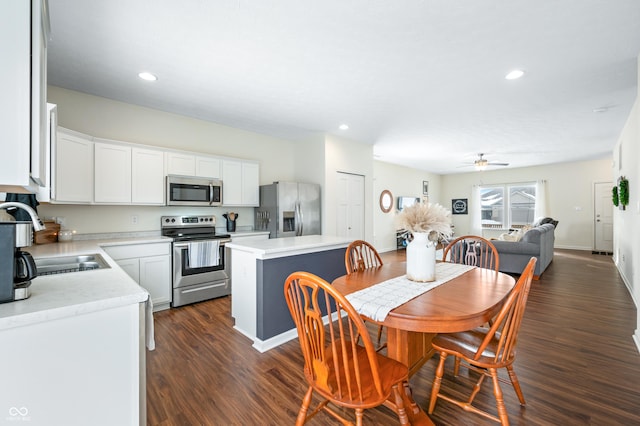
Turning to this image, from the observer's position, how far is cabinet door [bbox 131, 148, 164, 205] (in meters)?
3.51

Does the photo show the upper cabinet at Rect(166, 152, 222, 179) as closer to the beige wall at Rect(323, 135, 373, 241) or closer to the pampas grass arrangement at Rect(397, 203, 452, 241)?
the beige wall at Rect(323, 135, 373, 241)

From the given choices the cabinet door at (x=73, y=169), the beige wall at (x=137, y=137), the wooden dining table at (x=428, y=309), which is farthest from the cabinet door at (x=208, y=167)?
the wooden dining table at (x=428, y=309)

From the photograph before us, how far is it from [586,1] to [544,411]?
2.63 m

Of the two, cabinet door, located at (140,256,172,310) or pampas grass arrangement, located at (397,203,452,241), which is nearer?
pampas grass arrangement, located at (397,203,452,241)

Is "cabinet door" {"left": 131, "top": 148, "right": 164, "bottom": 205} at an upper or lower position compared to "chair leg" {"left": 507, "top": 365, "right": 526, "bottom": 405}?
upper

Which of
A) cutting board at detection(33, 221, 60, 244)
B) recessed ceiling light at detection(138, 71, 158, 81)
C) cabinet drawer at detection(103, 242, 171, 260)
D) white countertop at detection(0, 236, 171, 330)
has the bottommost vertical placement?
cabinet drawer at detection(103, 242, 171, 260)

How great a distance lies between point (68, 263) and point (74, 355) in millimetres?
1548

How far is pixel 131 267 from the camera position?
318 centimetres

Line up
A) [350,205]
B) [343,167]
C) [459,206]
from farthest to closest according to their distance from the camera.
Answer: [459,206]
[350,205]
[343,167]

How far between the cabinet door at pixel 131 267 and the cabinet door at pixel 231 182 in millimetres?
1472

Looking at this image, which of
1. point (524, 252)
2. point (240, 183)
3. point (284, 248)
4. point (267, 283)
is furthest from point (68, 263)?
point (524, 252)

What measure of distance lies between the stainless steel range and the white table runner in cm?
262

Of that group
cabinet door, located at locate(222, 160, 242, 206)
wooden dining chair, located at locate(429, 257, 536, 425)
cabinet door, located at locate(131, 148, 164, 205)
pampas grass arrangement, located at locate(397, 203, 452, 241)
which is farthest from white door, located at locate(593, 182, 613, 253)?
cabinet door, located at locate(131, 148, 164, 205)

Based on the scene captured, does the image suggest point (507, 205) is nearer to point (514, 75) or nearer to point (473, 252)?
point (473, 252)
